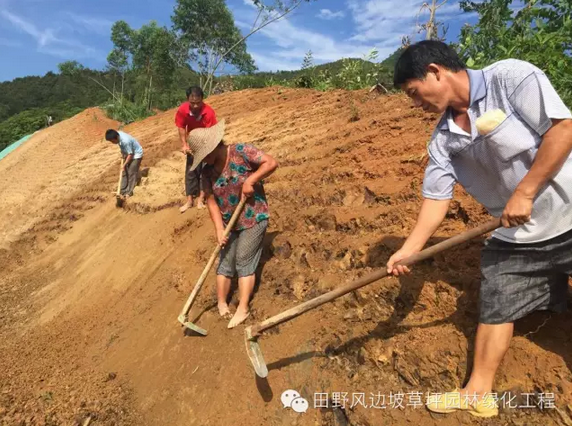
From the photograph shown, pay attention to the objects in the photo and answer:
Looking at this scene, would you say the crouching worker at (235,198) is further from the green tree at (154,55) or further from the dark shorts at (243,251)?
the green tree at (154,55)

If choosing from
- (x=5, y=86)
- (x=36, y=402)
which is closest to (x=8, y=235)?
(x=36, y=402)

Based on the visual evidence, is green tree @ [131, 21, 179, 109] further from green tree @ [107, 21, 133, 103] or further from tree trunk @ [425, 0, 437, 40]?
tree trunk @ [425, 0, 437, 40]

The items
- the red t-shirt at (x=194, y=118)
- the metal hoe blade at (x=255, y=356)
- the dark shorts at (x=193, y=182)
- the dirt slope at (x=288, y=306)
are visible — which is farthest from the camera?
the dark shorts at (x=193, y=182)

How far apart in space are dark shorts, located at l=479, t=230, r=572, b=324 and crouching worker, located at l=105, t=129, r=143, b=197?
5.94 metres

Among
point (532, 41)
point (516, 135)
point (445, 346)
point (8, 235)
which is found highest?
point (532, 41)

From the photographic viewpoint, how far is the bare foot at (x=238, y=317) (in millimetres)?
2943

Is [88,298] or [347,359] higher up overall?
[347,359]

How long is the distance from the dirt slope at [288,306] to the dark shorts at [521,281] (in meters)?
0.28

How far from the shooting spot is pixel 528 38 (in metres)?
3.68

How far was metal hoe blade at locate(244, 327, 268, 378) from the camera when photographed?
2.37m

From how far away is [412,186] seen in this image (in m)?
3.45

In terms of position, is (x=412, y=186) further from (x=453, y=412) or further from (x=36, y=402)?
(x=36, y=402)

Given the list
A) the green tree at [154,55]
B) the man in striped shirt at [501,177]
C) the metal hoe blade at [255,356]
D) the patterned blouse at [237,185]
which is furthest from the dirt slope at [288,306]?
the green tree at [154,55]

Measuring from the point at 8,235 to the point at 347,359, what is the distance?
8.04 metres
